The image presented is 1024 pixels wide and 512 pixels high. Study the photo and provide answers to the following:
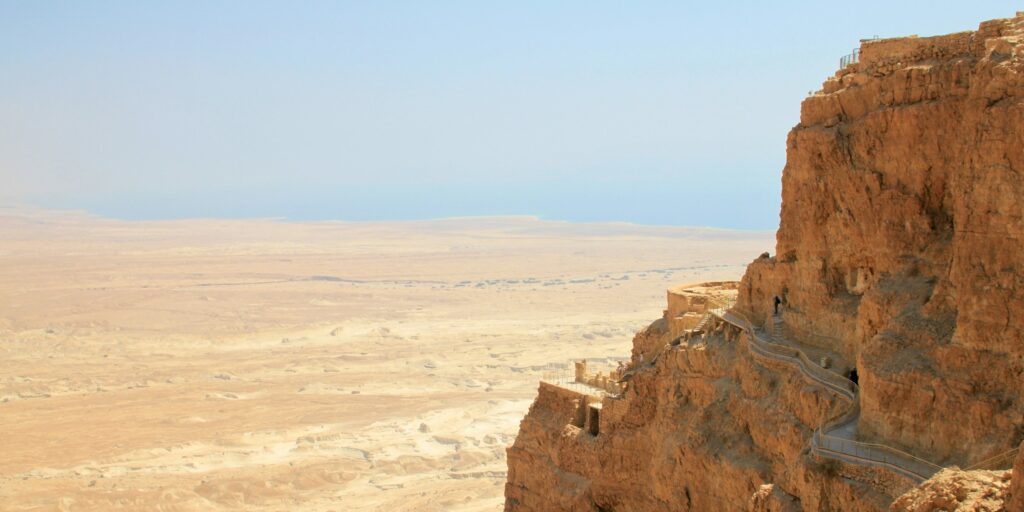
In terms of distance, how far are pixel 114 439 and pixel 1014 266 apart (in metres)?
43.8

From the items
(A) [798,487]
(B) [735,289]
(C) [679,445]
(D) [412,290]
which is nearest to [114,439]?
(B) [735,289]

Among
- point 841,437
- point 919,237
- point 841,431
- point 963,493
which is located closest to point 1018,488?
point 963,493

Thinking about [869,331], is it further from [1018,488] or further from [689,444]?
[1018,488]

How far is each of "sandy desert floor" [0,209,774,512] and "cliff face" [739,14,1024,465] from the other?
2179cm

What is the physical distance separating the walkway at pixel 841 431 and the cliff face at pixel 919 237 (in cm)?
29

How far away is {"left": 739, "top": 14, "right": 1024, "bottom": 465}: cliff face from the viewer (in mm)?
14484

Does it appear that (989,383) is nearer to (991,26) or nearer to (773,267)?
(991,26)

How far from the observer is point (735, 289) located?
2902cm

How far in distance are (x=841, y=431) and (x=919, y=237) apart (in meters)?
3.31

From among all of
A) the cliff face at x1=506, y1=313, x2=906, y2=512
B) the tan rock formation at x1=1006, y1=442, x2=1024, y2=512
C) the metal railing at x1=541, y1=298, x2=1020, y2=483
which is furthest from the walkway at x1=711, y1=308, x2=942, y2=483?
the tan rock formation at x1=1006, y1=442, x2=1024, y2=512

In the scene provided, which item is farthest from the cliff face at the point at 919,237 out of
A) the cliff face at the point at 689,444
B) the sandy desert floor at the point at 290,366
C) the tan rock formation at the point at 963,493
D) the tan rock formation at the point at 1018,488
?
the sandy desert floor at the point at 290,366

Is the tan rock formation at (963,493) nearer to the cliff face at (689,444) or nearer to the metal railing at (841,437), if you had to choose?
the metal railing at (841,437)

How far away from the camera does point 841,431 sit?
1667 cm

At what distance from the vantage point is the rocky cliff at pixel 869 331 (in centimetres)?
1453
